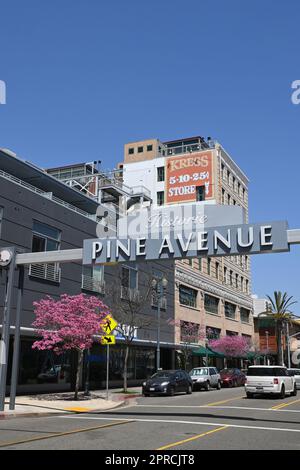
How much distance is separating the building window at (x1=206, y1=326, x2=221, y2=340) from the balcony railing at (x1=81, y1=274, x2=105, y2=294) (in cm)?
2486

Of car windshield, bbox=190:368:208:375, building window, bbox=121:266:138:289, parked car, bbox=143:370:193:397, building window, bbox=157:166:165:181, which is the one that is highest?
building window, bbox=157:166:165:181

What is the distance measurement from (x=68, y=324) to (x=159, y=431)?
40.1 feet

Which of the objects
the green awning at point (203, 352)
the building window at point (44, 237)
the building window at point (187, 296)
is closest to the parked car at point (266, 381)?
the building window at point (44, 237)

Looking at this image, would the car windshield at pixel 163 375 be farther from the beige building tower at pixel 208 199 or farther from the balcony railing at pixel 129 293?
the beige building tower at pixel 208 199

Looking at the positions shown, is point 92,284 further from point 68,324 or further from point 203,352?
point 203,352

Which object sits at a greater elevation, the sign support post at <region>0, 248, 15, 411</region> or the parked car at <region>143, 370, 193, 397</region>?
the sign support post at <region>0, 248, 15, 411</region>

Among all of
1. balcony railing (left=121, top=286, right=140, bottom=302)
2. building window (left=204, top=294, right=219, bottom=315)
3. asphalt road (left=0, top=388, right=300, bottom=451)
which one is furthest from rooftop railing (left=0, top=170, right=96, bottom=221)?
building window (left=204, top=294, right=219, bottom=315)

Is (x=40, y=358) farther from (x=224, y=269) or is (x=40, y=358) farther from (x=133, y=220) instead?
(x=224, y=269)

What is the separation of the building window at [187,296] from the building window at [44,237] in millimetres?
21493

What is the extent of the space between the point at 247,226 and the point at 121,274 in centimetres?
2121

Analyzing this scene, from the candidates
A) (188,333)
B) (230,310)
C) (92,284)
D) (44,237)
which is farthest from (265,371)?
(230,310)

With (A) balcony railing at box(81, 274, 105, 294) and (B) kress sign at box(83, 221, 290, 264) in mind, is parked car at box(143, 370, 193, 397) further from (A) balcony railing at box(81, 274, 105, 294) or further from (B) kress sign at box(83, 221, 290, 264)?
(B) kress sign at box(83, 221, 290, 264)

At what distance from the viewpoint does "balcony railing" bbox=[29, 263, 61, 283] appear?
27.5 m

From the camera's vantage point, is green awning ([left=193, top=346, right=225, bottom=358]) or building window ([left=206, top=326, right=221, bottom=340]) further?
building window ([left=206, top=326, right=221, bottom=340])
